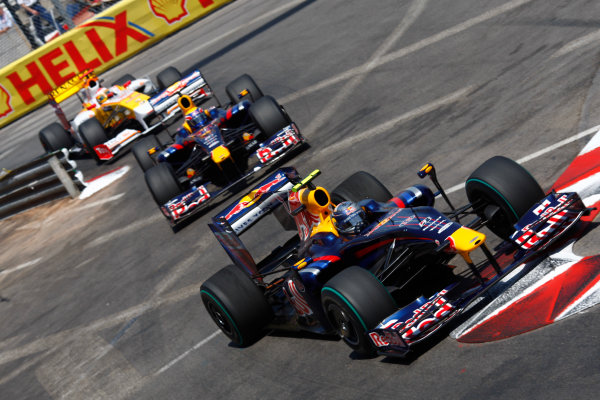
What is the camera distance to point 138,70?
90.6 feet

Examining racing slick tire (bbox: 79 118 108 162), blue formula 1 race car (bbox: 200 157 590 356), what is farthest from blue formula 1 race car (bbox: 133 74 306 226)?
blue formula 1 race car (bbox: 200 157 590 356)

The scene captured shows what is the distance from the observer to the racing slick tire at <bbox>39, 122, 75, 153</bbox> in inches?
862

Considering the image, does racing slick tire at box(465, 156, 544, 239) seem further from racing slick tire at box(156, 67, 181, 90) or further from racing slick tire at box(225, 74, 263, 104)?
racing slick tire at box(156, 67, 181, 90)

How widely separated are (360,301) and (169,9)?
2415 cm

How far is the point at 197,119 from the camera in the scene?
15.7 meters

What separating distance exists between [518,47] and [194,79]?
27.7 feet

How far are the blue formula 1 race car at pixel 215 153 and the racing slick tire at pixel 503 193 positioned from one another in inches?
261

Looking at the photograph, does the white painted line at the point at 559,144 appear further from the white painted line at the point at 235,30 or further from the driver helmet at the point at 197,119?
the white painted line at the point at 235,30

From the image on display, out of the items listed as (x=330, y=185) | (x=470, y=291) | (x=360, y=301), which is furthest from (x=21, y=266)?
(x=470, y=291)

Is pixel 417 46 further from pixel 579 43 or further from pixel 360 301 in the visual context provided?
pixel 360 301

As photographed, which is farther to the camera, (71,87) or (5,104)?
(5,104)

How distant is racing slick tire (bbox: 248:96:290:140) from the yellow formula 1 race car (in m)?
4.78

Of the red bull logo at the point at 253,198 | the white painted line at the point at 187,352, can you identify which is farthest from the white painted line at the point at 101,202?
the white painted line at the point at 187,352

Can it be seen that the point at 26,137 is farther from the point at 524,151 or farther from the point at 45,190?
the point at 524,151
